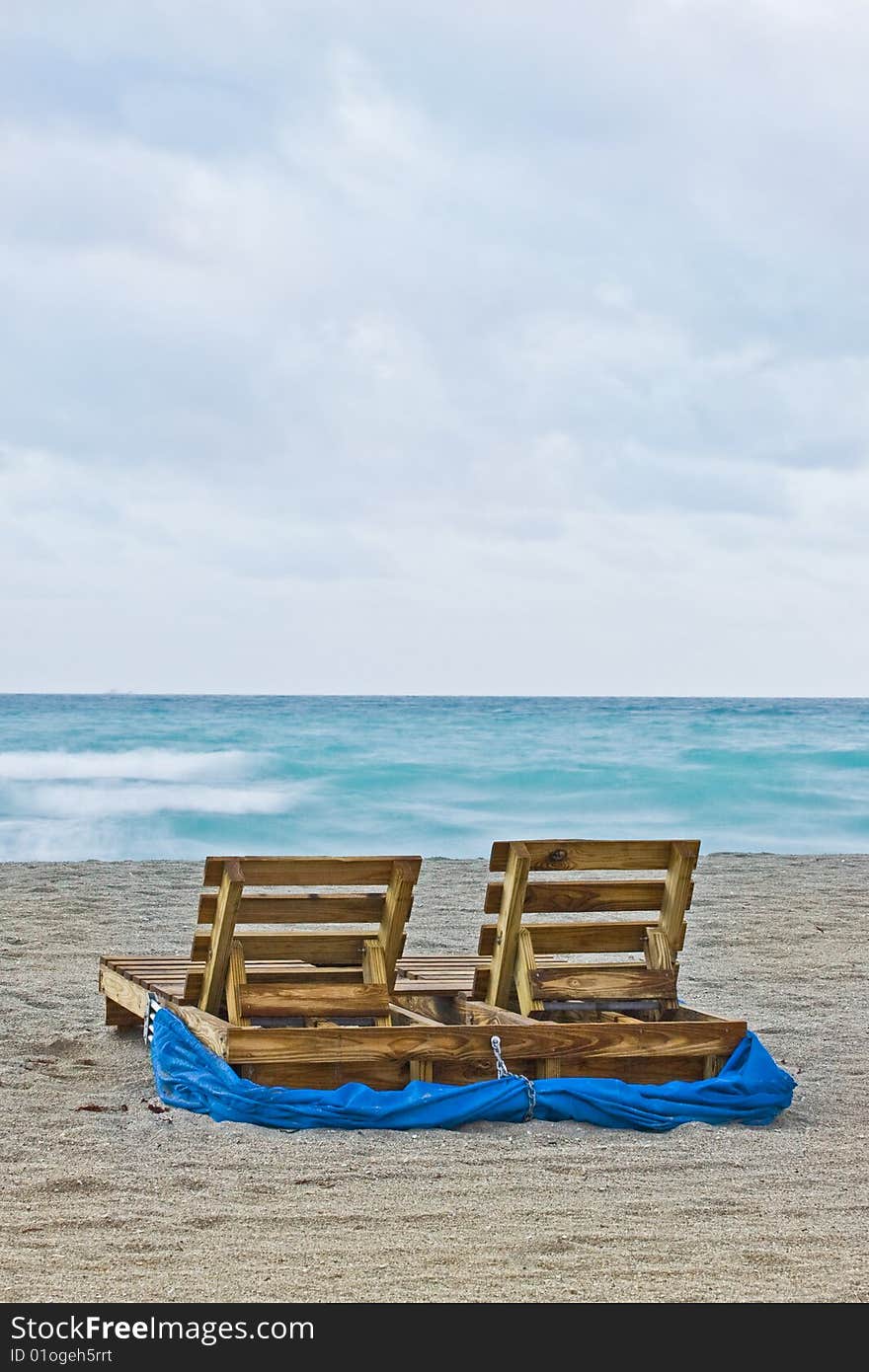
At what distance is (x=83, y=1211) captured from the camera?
4.17 m

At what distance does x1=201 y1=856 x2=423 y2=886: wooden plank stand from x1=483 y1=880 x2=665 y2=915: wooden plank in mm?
448

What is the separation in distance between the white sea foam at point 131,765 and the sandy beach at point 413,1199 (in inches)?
917

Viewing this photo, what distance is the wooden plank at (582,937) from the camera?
598 cm

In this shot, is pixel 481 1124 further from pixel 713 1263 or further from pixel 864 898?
pixel 864 898

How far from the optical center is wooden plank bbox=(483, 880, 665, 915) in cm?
587

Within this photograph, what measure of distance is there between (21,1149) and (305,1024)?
1.33 metres

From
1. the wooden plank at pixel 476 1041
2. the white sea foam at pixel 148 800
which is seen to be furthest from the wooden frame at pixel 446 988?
the white sea foam at pixel 148 800

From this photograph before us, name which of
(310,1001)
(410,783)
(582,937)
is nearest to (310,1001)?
(310,1001)

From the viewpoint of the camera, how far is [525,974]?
19.3 feet

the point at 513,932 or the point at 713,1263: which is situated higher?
the point at 513,932

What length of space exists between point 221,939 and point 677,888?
73.3 inches

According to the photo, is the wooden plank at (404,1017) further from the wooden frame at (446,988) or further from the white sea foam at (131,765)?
the white sea foam at (131,765)
